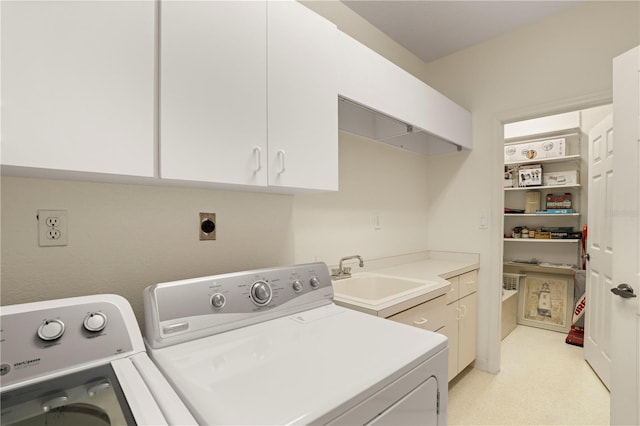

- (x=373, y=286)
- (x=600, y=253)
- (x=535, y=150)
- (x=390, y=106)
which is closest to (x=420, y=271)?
(x=373, y=286)

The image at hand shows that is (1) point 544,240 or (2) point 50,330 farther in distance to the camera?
(1) point 544,240

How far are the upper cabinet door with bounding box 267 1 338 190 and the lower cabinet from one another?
1375mm

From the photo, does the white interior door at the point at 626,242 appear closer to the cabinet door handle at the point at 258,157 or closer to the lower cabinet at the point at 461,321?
the lower cabinet at the point at 461,321

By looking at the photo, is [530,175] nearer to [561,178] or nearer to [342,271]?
[561,178]

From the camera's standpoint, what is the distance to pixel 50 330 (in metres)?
0.74

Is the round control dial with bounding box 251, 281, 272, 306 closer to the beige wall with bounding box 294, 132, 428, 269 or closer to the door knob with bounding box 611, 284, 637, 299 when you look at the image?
the beige wall with bounding box 294, 132, 428, 269

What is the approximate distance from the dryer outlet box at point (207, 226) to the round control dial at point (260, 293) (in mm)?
351

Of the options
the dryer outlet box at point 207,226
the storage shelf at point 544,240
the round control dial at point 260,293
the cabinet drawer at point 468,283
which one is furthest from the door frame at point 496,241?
the dryer outlet box at point 207,226

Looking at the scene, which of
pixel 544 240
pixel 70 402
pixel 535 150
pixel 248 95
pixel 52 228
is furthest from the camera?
pixel 535 150

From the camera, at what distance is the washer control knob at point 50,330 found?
28.9 inches

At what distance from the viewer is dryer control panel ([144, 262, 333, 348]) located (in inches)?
35.5

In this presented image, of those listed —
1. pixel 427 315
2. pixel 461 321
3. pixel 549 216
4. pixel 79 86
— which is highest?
pixel 79 86

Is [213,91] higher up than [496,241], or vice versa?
[213,91]

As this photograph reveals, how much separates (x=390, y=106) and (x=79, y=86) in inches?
59.8
